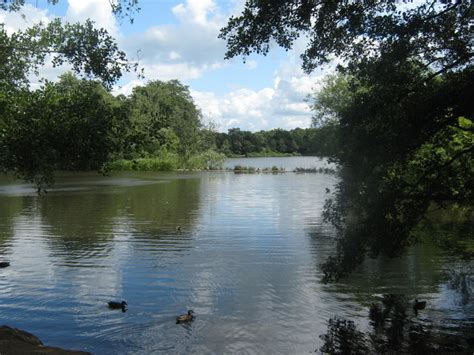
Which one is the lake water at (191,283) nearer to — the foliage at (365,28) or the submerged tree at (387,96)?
the submerged tree at (387,96)

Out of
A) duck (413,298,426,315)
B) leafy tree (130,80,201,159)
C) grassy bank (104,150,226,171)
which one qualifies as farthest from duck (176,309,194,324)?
grassy bank (104,150,226,171)

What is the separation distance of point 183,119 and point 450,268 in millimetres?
76367

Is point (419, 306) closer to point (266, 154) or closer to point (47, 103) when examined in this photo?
point (47, 103)

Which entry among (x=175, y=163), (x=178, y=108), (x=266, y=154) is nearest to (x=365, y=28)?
(x=175, y=163)

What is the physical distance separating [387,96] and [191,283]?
8370 millimetres

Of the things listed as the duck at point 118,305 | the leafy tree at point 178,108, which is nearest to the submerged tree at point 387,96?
the duck at point 118,305

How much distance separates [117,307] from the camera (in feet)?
39.8

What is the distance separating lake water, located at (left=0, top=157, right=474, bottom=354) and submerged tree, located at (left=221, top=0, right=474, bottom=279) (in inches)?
105

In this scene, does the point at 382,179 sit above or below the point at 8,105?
below

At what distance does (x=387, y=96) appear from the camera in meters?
9.38

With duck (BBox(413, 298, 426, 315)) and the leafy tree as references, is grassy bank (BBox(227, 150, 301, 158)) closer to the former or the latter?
the leafy tree

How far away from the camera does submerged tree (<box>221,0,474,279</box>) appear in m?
9.00

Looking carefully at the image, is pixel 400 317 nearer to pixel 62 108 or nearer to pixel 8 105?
pixel 62 108

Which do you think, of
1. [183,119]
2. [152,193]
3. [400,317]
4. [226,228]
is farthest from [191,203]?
[183,119]
